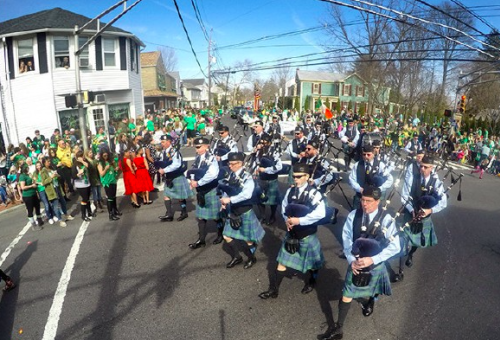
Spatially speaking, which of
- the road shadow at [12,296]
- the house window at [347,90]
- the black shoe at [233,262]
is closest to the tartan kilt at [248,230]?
the black shoe at [233,262]

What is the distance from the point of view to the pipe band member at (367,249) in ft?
10.7

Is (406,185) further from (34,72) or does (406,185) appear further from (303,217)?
(34,72)

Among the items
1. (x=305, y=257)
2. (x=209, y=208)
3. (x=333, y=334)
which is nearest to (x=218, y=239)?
(x=209, y=208)

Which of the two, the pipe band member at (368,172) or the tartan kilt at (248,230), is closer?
the tartan kilt at (248,230)

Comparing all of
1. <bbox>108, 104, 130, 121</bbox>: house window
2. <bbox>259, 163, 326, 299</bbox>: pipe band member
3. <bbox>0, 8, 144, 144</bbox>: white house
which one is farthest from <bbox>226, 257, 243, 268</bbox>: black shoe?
<bbox>108, 104, 130, 121</bbox>: house window

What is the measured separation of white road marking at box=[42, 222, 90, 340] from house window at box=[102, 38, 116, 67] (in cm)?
1413

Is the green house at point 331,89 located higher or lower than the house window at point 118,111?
higher

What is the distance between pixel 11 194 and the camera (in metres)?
9.46

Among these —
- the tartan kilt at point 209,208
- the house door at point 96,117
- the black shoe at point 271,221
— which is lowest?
the black shoe at point 271,221

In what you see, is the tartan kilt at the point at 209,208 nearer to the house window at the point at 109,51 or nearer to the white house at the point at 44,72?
the white house at the point at 44,72

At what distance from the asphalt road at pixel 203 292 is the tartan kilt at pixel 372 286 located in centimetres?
63

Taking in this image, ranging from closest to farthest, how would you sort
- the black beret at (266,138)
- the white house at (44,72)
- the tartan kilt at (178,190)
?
the tartan kilt at (178,190)
the black beret at (266,138)
the white house at (44,72)

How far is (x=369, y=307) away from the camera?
12.7 ft

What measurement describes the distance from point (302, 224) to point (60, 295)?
12.0 ft
